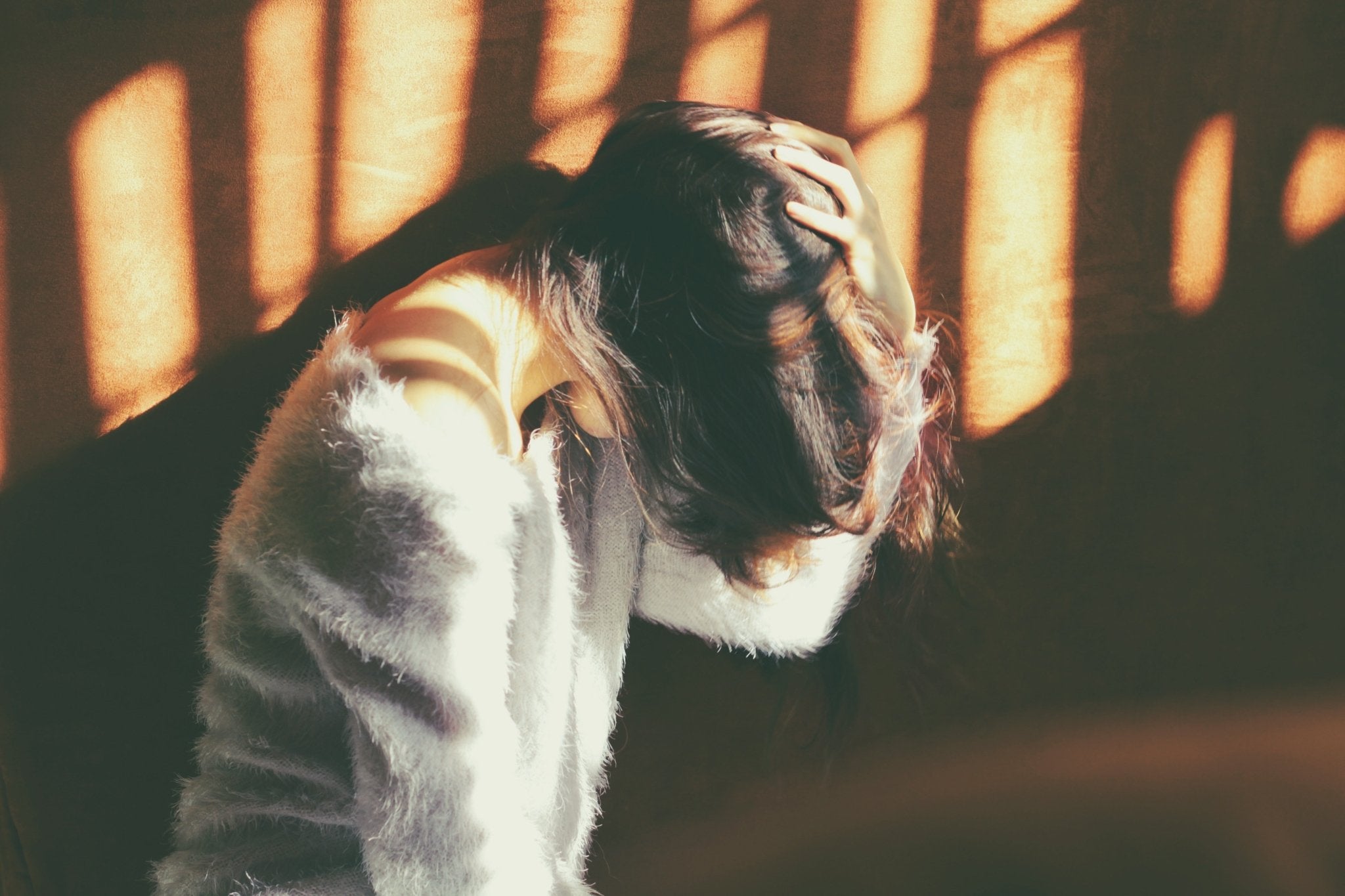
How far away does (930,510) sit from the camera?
0.93m

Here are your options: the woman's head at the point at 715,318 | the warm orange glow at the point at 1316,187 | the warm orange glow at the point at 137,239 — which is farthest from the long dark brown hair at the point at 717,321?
the warm orange glow at the point at 1316,187

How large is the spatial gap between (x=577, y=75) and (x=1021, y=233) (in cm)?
54

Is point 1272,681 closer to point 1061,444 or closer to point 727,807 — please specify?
point 1061,444

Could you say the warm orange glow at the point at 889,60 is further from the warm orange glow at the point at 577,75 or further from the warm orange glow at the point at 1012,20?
the warm orange glow at the point at 577,75

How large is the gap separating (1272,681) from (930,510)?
0.61m

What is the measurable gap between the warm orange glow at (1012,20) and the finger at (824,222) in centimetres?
37

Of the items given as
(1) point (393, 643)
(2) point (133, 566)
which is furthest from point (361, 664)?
(2) point (133, 566)

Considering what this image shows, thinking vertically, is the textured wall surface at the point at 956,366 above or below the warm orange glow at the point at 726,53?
below

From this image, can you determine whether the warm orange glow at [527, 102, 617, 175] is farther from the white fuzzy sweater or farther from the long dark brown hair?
the white fuzzy sweater

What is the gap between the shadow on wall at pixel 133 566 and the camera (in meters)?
0.83

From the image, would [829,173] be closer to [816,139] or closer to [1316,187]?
[816,139]

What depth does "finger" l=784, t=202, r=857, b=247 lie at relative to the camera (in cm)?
63

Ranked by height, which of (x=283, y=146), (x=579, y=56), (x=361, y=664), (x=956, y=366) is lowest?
(x=361, y=664)

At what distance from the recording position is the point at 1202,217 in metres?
0.93
